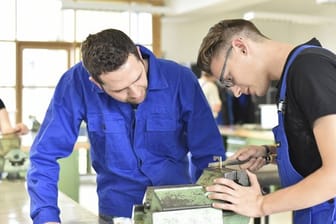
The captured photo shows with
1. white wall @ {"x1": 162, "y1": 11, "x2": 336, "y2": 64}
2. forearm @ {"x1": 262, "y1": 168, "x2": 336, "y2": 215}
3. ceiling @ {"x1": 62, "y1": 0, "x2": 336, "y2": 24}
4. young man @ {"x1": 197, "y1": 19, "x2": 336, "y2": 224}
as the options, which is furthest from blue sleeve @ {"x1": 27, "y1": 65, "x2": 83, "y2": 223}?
white wall @ {"x1": 162, "y1": 11, "x2": 336, "y2": 64}

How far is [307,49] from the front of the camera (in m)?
1.25

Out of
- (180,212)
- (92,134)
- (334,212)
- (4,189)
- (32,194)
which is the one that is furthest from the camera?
(4,189)

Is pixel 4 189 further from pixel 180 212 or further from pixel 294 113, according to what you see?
pixel 294 113

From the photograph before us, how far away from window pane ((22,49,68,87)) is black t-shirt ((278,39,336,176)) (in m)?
6.84

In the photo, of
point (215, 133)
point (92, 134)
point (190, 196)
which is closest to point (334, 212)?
point (190, 196)

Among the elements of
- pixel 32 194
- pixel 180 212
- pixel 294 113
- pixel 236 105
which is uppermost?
pixel 294 113

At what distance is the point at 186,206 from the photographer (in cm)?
121

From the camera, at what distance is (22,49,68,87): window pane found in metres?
7.75

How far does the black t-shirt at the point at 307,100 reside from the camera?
115 centimetres

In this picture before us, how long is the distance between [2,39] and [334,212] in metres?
7.12

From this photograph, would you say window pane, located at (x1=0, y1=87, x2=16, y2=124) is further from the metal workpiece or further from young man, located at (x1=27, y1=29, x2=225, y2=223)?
the metal workpiece

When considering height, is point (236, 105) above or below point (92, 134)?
below

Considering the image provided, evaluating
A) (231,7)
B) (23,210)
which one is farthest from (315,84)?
(231,7)

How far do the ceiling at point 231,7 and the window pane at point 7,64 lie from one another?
1389 mm
